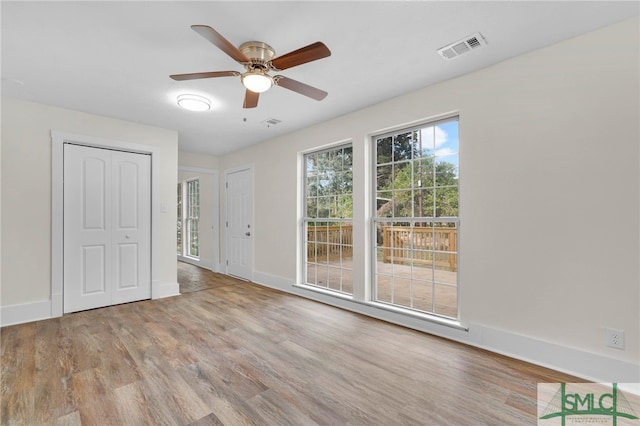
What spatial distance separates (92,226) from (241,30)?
10.7ft

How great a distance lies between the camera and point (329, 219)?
410 cm

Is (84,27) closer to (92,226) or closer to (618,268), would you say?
(92,226)

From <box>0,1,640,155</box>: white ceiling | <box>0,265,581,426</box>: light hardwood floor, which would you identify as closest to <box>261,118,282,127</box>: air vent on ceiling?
<box>0,1,640,155</box>: white ceiling

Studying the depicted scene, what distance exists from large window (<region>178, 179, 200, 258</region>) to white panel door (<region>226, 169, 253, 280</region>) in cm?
156

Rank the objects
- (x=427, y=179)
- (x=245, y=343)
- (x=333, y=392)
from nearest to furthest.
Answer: (x=333, y=392)
(x=245, y=343)
(x=427, y=179)

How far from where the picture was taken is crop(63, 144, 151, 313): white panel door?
11.6ft

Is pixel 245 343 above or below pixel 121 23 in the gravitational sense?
below

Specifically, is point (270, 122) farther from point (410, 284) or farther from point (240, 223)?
point (410, 284)

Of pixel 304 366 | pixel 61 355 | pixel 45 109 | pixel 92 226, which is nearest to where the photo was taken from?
pixel 304 366

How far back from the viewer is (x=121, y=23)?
1.95 metres

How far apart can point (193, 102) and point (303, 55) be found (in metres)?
1.80

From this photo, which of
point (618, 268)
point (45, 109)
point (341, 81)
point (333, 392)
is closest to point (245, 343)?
point (333, 392)

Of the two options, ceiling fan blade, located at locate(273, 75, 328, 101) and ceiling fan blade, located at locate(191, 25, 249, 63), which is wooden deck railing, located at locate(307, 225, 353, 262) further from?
ceiling fan blade, located at locate(191, 25, 249, 63)
